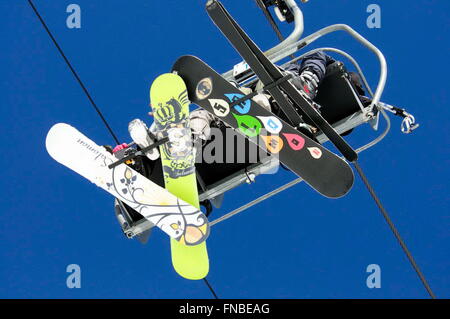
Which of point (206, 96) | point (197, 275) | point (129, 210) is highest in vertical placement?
point (206, 96)

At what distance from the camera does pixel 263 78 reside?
3.37 m

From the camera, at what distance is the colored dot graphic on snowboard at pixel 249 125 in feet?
11.2

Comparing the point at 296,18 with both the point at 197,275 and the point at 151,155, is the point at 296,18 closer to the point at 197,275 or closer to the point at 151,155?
the point at 151,155

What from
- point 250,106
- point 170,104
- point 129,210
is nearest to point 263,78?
point 250,106

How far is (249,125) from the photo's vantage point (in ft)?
11.3

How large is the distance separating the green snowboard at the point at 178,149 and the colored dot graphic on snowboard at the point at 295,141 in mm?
370

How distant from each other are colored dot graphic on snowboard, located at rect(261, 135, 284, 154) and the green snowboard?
0.94 ft

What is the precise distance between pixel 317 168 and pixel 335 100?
354mm

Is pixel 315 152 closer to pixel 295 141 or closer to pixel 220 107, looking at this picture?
pixel 295 141

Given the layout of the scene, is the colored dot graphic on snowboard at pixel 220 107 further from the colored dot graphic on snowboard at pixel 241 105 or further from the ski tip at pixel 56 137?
the ski tip at pixel 56 137

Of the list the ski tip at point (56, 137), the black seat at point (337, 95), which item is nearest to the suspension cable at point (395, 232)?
the black seat at point (337, 95)

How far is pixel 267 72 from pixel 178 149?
44 cm

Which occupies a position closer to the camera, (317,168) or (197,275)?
(317,168)

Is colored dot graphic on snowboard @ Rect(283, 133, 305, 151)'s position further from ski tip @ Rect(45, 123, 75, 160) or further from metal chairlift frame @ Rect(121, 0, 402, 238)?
ski tip @ Rect(45, 123, 75, 160)
